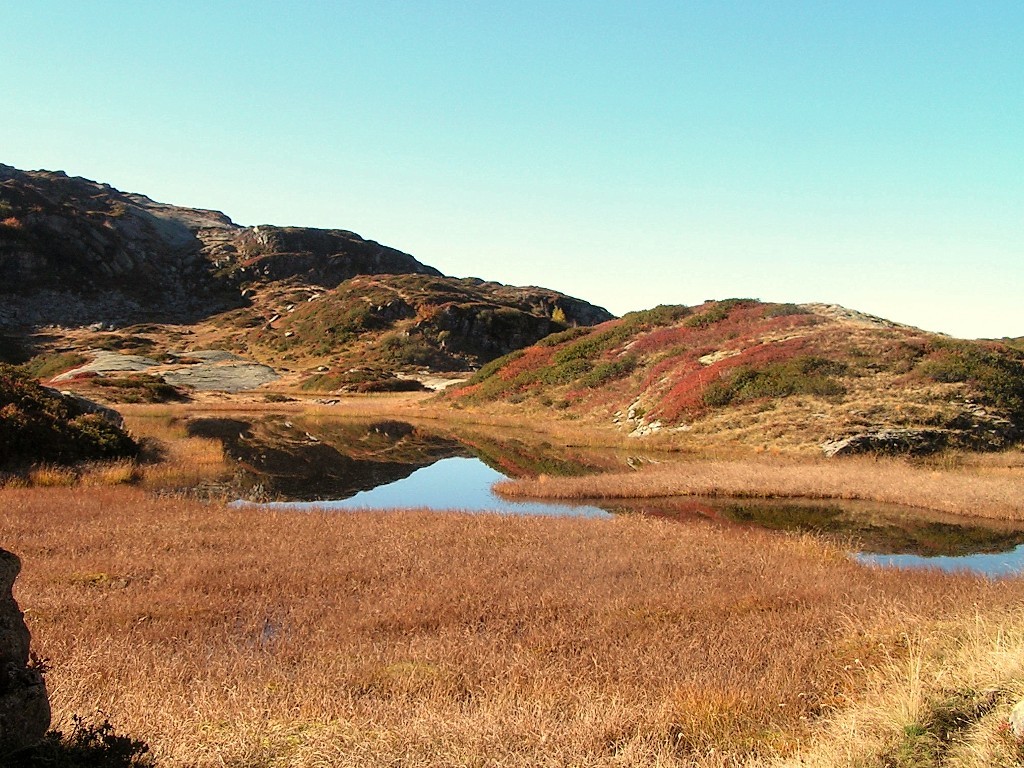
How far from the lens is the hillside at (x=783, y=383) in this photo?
125 ft

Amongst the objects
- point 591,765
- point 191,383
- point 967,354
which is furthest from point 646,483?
point 191,383

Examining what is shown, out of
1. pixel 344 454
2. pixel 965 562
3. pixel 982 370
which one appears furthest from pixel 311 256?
pixel 965 562

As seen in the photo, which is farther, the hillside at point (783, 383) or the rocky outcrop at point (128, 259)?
the rocky outcrop at point (128, 259)

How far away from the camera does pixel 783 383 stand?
149 feet

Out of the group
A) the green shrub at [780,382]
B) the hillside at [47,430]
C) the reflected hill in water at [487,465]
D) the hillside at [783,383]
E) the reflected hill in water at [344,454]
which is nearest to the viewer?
the reflected hill in water at [487,465]

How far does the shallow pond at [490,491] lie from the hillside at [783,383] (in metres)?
9.12

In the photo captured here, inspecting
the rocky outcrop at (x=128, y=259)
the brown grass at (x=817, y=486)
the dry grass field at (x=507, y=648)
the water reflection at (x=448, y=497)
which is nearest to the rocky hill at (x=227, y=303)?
the rocky outcrop at (x=128, y=259)

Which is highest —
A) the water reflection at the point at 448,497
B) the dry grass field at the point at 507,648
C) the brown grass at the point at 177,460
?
the dry grass field at the point at 507,648

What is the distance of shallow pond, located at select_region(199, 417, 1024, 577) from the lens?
2000 cm

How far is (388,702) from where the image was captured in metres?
7.68

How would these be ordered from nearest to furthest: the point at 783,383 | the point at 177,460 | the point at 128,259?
the point at 177,460, the point at 783,383, the point at 128,259

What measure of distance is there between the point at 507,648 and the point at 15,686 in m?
Answer: 6.06

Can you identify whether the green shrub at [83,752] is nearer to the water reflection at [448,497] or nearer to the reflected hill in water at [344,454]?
the water reflection at [448,497]

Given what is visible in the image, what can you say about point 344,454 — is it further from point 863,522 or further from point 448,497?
point 863,522
